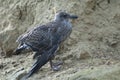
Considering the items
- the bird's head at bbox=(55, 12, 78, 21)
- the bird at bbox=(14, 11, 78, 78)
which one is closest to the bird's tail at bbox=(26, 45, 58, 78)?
the bird at bbox=(14, 11, 78, 78)

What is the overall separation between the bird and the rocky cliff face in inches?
8.0

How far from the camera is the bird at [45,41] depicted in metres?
6.25

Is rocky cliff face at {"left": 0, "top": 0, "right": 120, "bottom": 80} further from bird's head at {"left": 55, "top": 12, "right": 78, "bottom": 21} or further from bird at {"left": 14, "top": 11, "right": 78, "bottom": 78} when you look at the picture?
bird's head at {"left": 55, "top": 12, "right": 78, "bottom": 21}

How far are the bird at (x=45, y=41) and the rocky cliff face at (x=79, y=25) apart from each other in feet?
0.67

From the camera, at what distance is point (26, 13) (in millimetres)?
7609

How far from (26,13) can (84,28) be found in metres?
1.13

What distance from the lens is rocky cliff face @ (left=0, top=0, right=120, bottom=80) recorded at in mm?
6613

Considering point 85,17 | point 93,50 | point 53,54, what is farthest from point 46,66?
point 85,17

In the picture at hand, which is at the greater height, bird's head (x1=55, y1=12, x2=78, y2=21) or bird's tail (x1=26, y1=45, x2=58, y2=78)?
bird's head (x1=55, y1=12, x2=78, y2=21)

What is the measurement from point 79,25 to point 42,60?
1222 millimetres

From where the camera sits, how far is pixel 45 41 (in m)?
6.34

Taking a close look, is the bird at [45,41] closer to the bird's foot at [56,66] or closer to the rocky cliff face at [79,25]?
the bird's foot at [56,66]

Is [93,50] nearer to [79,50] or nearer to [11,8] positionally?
[79,50]

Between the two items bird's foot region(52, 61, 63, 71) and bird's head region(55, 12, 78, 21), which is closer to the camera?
bird's foot region(52, 61, 63, 71)
